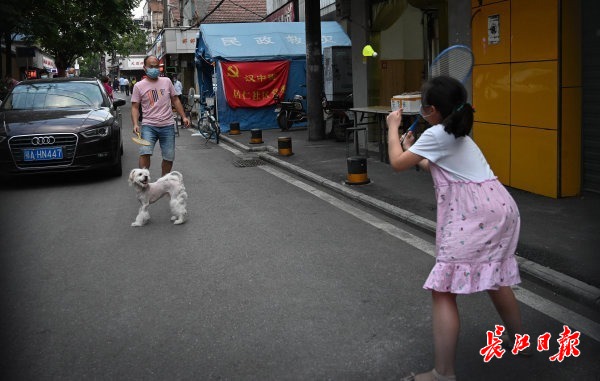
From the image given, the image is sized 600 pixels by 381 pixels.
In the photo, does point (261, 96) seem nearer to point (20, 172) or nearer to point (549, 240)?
point (20, 172)

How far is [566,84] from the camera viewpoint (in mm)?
7473

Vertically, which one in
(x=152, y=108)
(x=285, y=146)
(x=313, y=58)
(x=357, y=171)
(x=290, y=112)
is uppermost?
(x=313, y=58)

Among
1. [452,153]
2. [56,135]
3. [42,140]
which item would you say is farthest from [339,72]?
[452,153]

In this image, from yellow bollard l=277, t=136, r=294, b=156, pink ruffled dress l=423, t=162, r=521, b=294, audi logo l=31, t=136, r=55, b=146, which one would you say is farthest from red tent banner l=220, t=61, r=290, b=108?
pink ruffled dress l=423, t=162, r=521, b=294

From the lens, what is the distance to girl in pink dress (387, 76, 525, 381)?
3.06 meters

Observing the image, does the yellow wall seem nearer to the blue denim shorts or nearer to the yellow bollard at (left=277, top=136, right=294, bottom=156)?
the blue denim shorts

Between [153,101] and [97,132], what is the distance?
2.29 m

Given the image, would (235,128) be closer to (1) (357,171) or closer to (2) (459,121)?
(1) (357,171)

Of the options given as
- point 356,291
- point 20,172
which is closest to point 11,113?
point 20,172

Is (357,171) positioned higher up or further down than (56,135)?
further down

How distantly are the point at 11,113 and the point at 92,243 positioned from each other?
5104 mm

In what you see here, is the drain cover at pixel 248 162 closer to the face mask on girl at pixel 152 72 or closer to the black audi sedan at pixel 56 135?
the black audi sedan at pixel 56 135

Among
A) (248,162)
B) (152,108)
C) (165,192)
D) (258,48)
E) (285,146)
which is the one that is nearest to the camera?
(165,192)

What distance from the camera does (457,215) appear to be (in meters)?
3.10
